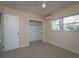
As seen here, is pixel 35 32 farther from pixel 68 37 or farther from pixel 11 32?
pixel 68 37

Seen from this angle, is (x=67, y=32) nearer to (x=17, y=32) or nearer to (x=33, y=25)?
(x=17, y=32)

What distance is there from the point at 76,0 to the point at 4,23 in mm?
3598

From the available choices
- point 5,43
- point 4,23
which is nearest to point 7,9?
point 4,23

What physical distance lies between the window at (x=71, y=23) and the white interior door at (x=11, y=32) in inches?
115

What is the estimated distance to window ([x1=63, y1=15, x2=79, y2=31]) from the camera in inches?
143

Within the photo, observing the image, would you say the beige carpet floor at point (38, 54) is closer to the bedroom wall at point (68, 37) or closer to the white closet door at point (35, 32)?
the bedroom wall at point (68, 37)

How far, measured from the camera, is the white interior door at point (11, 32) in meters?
3.81

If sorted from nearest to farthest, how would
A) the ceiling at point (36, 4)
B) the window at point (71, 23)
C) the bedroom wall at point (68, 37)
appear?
the ceiling at point (36, 4), the bedroom wall at point (68, 37), the window at point (71, 23)

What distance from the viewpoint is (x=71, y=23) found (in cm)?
394

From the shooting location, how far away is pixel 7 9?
3.88m

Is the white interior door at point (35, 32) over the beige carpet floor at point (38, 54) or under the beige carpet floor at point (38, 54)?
over

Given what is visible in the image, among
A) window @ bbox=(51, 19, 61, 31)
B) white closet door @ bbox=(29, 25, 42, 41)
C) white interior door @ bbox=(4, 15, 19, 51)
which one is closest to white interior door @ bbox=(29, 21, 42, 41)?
white closet door @ bbox=(29, 25, 42, 41)

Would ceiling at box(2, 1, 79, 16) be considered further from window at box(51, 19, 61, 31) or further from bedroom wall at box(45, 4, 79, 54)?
window at box(51, 19, 61, 31)

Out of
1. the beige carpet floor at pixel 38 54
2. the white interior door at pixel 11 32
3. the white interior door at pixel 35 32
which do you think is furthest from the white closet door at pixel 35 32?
the beige carpet floor at pixel 38 54
